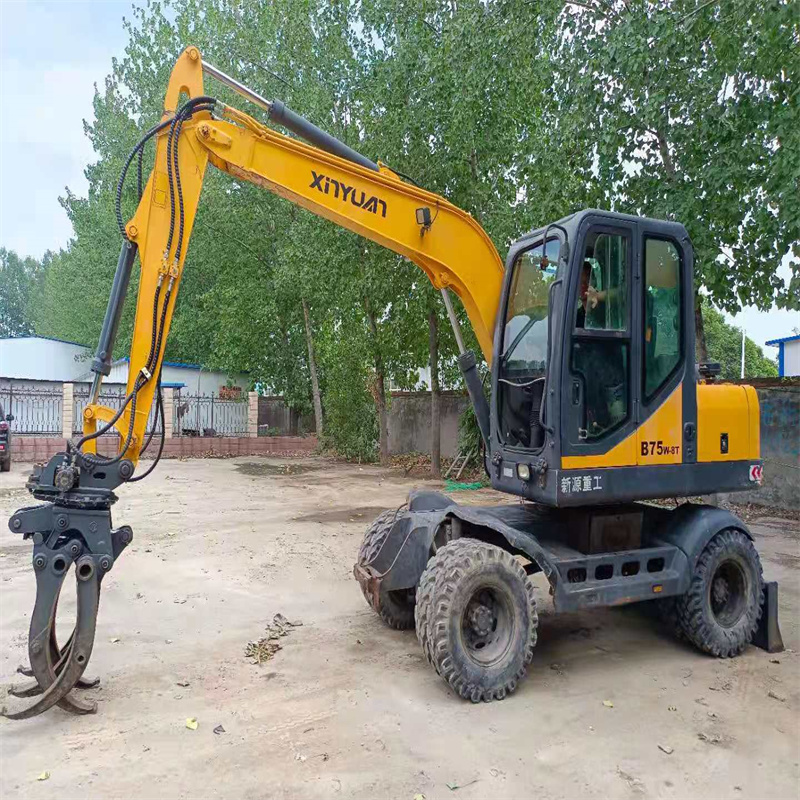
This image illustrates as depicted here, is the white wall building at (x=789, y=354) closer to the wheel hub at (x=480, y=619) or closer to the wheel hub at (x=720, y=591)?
the wheel hub at (x=720, y=591)

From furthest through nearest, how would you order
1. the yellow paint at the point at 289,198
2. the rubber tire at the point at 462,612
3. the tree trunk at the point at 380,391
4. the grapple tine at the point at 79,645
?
the tree trunk at the point at 380,391, the yellow paint at the point at 289,198, the rubber tire at the point at 462,612, the grapple tine at the point at 79,645

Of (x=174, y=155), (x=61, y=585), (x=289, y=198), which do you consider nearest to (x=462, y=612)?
(x=61, y=585)

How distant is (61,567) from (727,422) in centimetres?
479

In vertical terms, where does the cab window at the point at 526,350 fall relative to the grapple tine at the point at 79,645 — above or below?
above

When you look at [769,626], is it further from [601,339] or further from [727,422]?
[601,339]

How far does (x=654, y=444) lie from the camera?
16.5 ft

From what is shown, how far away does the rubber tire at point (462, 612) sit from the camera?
4.27 m

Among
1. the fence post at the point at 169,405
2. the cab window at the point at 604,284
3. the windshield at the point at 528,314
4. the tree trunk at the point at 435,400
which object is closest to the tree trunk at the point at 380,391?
the tree trunk at the point at 435,400

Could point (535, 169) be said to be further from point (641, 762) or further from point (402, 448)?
point (402, 448)

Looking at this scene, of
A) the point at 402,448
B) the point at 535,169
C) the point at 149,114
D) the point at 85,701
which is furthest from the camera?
the point at 149,114

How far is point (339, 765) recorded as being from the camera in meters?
3.54

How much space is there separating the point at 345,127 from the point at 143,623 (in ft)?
46.9

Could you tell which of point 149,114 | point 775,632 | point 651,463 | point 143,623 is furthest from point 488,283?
point 149,114

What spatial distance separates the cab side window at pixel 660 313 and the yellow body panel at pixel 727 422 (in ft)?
1.56
